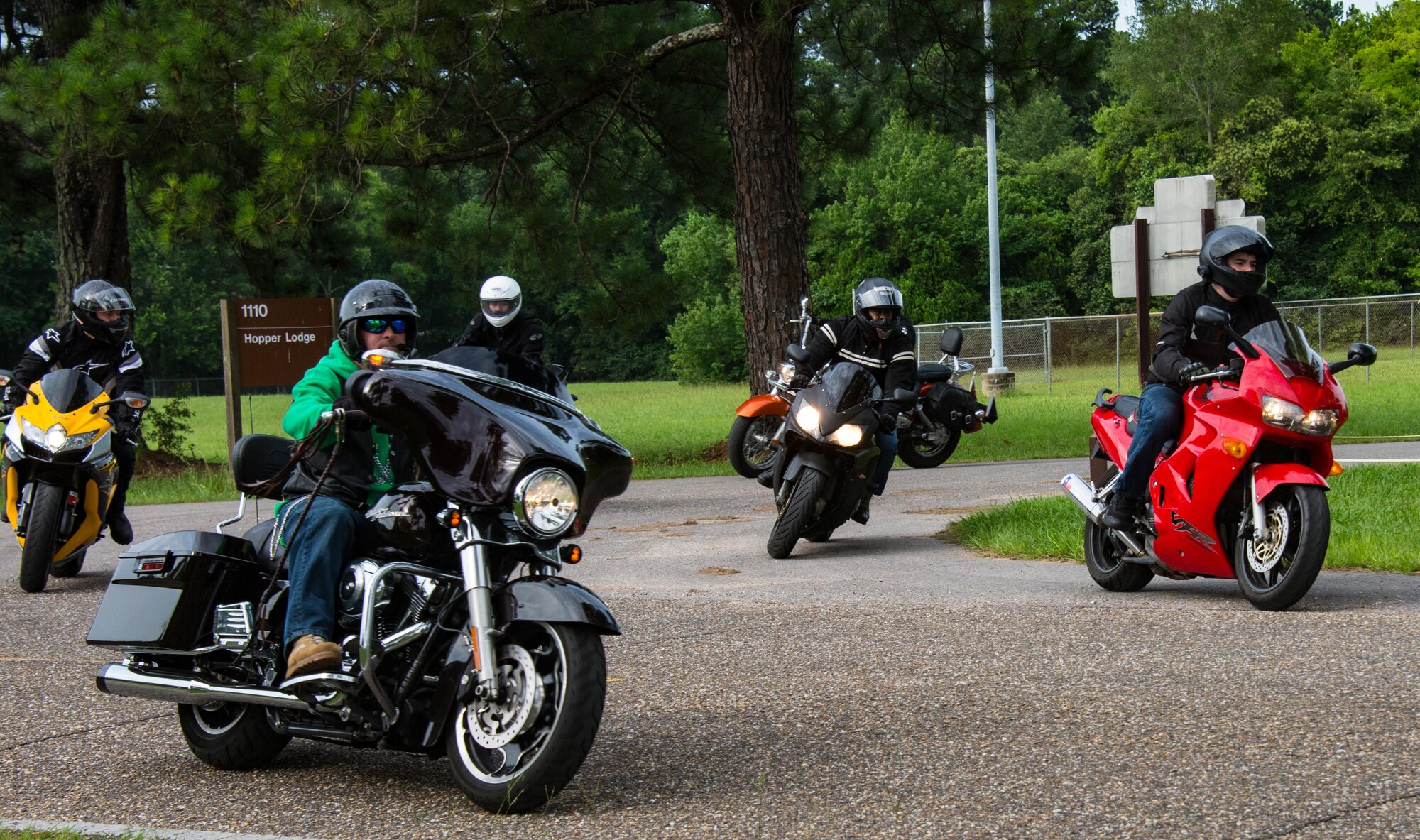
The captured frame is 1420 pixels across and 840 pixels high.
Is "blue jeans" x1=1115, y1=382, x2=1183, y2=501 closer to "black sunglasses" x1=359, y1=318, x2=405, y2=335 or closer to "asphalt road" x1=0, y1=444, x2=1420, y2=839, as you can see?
"asphalt road" x1=0, y1=444, x2=1420, y2=839

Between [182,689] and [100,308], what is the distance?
5637 mm

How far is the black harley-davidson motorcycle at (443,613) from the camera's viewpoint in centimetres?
394

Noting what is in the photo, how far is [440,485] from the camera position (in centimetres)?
410

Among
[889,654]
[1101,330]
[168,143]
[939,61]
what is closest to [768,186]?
[939,61]

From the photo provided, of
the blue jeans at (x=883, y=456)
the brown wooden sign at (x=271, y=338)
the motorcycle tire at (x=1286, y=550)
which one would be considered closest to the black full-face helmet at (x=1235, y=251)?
the motorcycle tire at (x=1286, y=550)

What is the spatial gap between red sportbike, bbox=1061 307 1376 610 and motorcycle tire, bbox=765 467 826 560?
242 cm

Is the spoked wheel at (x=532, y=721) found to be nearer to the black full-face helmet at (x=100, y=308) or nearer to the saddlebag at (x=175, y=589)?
the saddlebag at (x=175, y=589)

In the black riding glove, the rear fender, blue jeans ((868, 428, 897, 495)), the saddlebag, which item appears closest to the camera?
the saddlebag

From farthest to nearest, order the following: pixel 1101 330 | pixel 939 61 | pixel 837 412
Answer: pixel 1101 330
pixel 939 61
pixel 837 412

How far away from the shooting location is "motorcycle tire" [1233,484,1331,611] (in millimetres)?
6316

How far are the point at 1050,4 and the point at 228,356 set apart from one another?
10.3 metres

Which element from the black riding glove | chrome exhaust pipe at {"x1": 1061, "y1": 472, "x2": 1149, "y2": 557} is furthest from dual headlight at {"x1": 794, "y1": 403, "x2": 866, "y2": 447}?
the black riding glove

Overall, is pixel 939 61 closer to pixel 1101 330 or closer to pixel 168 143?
pixel 168 143

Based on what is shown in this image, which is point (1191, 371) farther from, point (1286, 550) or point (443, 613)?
point (443, 613)
